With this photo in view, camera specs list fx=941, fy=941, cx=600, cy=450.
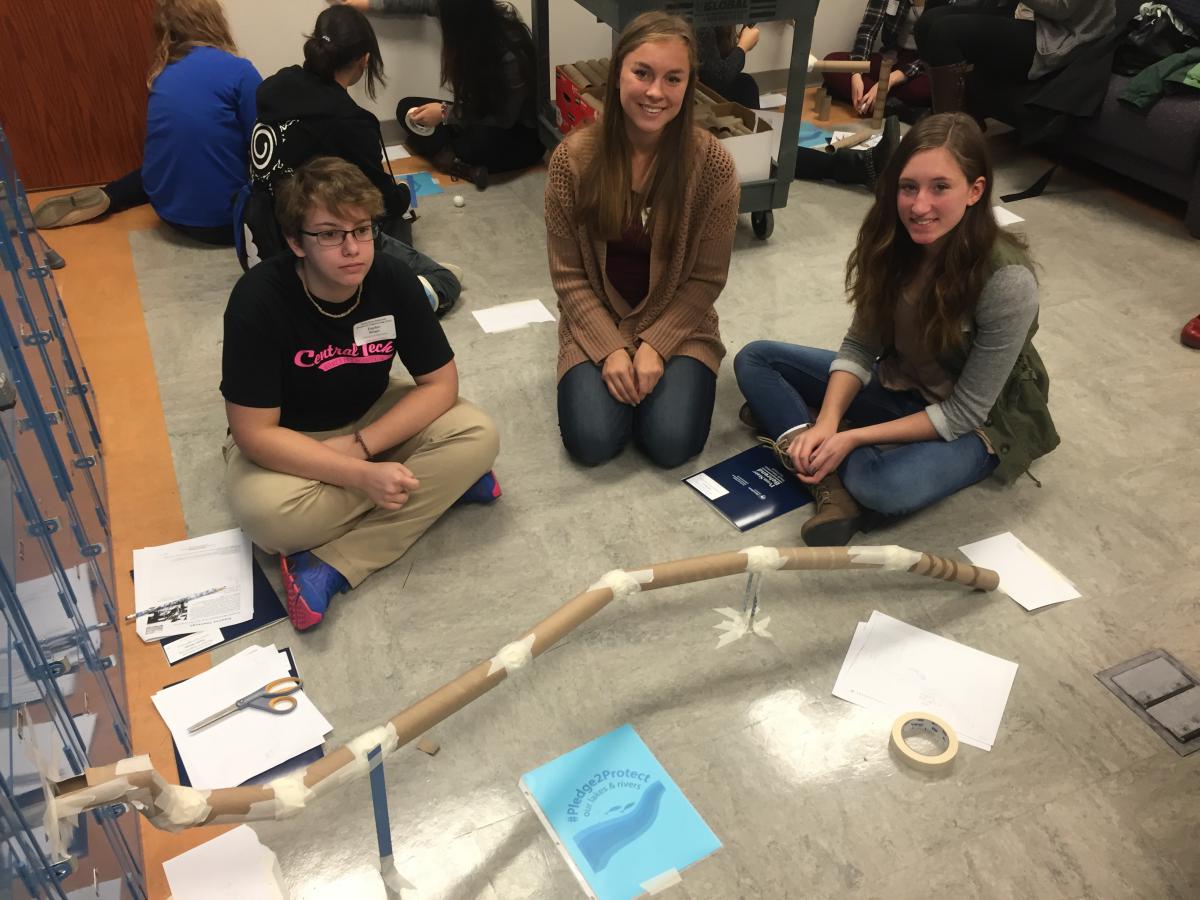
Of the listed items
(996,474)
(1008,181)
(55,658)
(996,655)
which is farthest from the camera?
(1008,181)

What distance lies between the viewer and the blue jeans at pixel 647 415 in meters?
2.11

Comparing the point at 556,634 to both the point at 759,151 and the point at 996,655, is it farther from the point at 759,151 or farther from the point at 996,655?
the point at 759,151

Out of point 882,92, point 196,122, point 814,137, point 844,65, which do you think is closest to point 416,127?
point 196,122

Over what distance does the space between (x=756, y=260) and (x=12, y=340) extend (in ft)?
7.19

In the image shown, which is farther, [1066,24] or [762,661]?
[1066,24]

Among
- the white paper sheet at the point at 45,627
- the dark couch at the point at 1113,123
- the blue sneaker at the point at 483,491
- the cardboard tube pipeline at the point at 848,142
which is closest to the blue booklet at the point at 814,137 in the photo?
the cardboard tube pipeline at the point at 848,142

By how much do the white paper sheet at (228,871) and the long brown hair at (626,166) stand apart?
4.46 feet

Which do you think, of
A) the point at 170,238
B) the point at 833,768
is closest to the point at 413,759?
the point at 833,768

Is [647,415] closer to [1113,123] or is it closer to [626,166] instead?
[626,166]

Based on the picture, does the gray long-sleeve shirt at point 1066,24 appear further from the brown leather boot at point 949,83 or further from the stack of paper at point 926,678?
the stack of paper at point 926,678

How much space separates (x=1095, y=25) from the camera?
3244mm

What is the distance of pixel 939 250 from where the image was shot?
181 cm

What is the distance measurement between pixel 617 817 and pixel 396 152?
3.00 metres

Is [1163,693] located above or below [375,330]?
below
